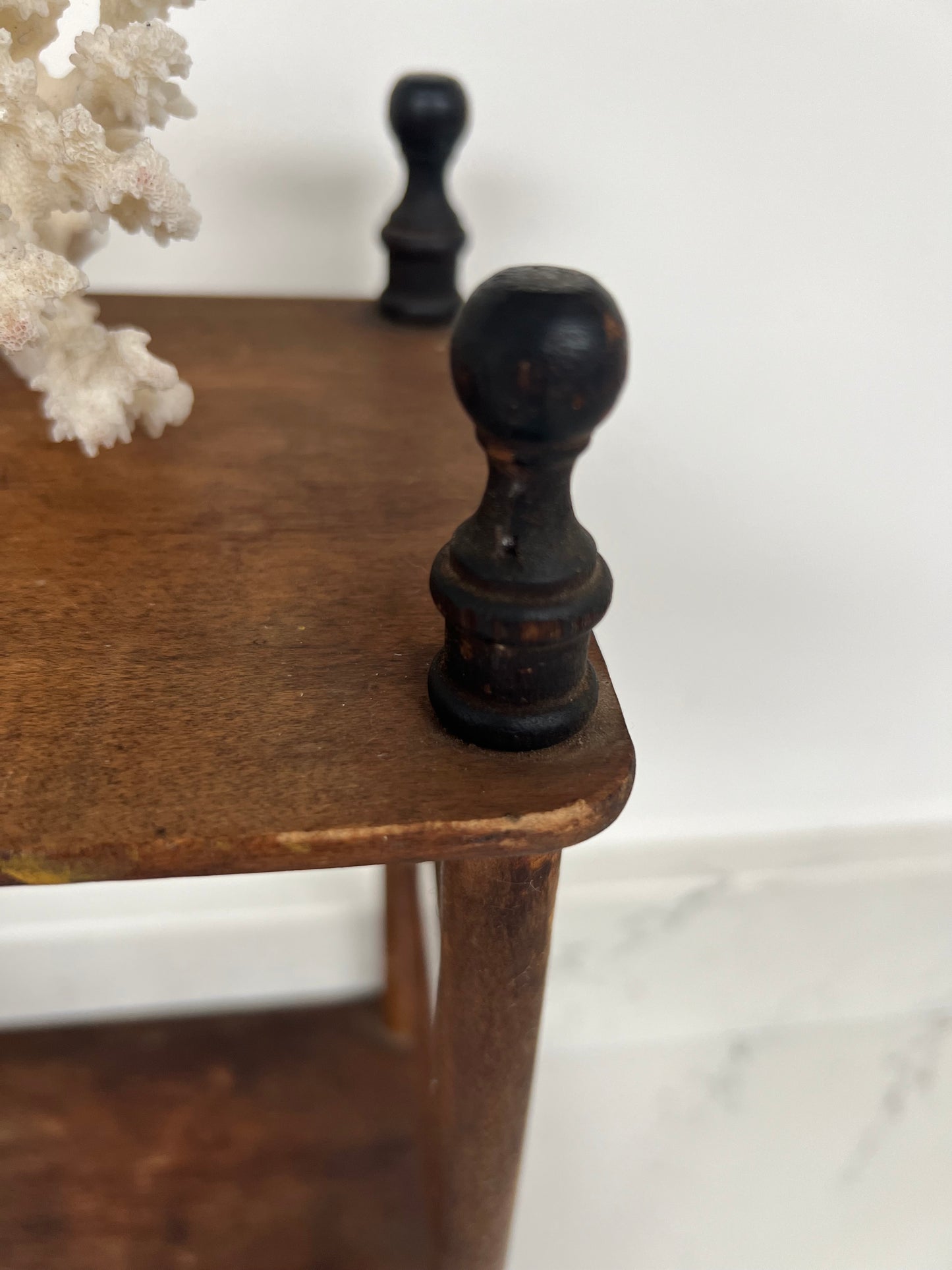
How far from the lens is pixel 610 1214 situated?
84 cm

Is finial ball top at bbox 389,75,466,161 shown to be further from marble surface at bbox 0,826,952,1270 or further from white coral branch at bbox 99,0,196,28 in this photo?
marble surface at bbox 0,826,952,1270

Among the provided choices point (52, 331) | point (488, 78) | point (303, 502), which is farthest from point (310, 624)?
point (488, 78)

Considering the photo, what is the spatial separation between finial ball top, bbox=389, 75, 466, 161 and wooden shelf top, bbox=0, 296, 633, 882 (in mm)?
148

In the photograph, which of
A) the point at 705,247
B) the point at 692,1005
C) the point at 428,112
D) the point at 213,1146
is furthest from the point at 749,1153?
the point at 428,112

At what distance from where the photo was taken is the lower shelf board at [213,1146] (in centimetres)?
71

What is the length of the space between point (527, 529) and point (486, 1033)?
21 centimetres

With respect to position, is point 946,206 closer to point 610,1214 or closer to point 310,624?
point 310,624

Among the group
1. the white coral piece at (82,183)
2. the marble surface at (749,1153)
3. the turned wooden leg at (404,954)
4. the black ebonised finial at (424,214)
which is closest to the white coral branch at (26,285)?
the white coral piece at (82,183)

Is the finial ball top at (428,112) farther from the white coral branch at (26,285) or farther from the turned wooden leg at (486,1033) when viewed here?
the turned wooden leg at (486,1033)

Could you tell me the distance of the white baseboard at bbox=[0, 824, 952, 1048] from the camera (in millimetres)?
918

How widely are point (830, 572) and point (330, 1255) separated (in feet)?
2.04

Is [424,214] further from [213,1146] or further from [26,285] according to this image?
[213,1146]

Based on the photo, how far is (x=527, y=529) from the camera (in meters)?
0.32

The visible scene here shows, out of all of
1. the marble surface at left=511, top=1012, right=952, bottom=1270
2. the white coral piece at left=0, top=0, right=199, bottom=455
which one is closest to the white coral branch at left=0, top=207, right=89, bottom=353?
the white coral piece at left=0, top=0, right=199, bottom=455
